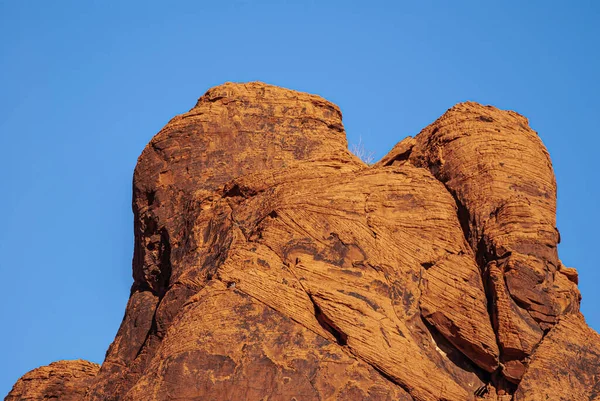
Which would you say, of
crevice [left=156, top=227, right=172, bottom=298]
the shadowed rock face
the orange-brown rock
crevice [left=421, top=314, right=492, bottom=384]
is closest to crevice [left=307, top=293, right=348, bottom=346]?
the shadowed rock face

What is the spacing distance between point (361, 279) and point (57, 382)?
9.06 metres

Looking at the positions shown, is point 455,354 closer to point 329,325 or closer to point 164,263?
point 329,325

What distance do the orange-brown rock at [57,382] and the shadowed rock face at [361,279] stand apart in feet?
7.64

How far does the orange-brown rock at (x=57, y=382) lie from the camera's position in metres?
27.8

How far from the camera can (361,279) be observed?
22.2m

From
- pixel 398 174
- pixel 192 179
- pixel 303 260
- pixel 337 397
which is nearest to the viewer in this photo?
pixel 337 397

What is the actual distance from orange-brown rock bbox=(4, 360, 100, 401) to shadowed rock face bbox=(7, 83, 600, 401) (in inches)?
91.7

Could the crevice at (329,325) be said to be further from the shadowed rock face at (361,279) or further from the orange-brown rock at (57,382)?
the orange-brown rock at (57,382)

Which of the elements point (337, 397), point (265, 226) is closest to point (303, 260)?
point (265, 226)

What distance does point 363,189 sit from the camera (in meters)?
23.5

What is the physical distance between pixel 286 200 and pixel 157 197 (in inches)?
177

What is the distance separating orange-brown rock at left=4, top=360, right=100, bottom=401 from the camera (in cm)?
2781

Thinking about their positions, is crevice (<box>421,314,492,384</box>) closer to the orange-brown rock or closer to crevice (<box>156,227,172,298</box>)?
crevice (<box>156,227,172,298</box>)

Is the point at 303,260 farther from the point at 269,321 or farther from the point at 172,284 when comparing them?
the point at 172,284
